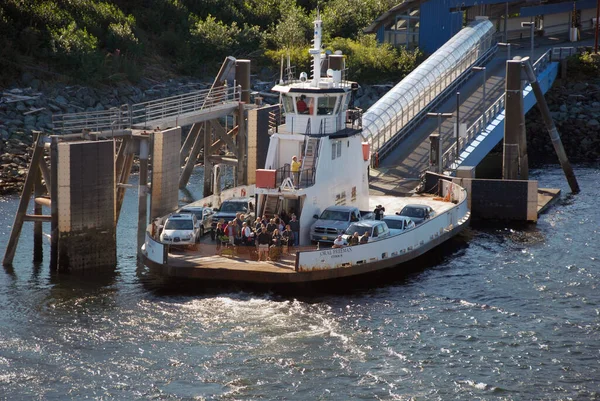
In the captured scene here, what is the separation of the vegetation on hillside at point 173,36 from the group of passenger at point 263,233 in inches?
1498

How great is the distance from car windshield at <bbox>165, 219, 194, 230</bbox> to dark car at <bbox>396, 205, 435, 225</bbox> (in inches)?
402

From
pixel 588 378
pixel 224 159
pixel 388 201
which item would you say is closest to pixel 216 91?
pixel 224 159

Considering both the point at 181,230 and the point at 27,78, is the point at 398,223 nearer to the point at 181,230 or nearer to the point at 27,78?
the point at 181,230

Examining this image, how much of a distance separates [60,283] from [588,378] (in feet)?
68.1

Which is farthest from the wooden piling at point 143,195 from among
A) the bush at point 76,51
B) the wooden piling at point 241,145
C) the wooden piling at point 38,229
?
the bush at point 76,51

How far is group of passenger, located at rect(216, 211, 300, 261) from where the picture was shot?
45469 millimetres

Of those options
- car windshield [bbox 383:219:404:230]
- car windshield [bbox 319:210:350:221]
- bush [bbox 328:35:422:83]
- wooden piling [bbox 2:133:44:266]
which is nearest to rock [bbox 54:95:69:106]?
bush [bbox 328:35:422:83]

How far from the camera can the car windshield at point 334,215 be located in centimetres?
4903

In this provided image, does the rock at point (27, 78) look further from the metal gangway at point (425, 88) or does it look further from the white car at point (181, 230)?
the white car at point (181, 230)

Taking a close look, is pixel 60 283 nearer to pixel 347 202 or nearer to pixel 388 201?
pixel 347 202

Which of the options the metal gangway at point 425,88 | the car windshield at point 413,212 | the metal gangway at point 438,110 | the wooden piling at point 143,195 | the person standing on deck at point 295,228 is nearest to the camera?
the person standing on deck at point 295,228

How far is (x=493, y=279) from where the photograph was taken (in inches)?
1874

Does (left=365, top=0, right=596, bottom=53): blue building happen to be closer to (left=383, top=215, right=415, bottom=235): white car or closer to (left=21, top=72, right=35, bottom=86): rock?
(left=21, top=72, right=35, bottom=86): rock

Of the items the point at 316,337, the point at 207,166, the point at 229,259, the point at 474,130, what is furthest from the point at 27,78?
the point at 316,337
